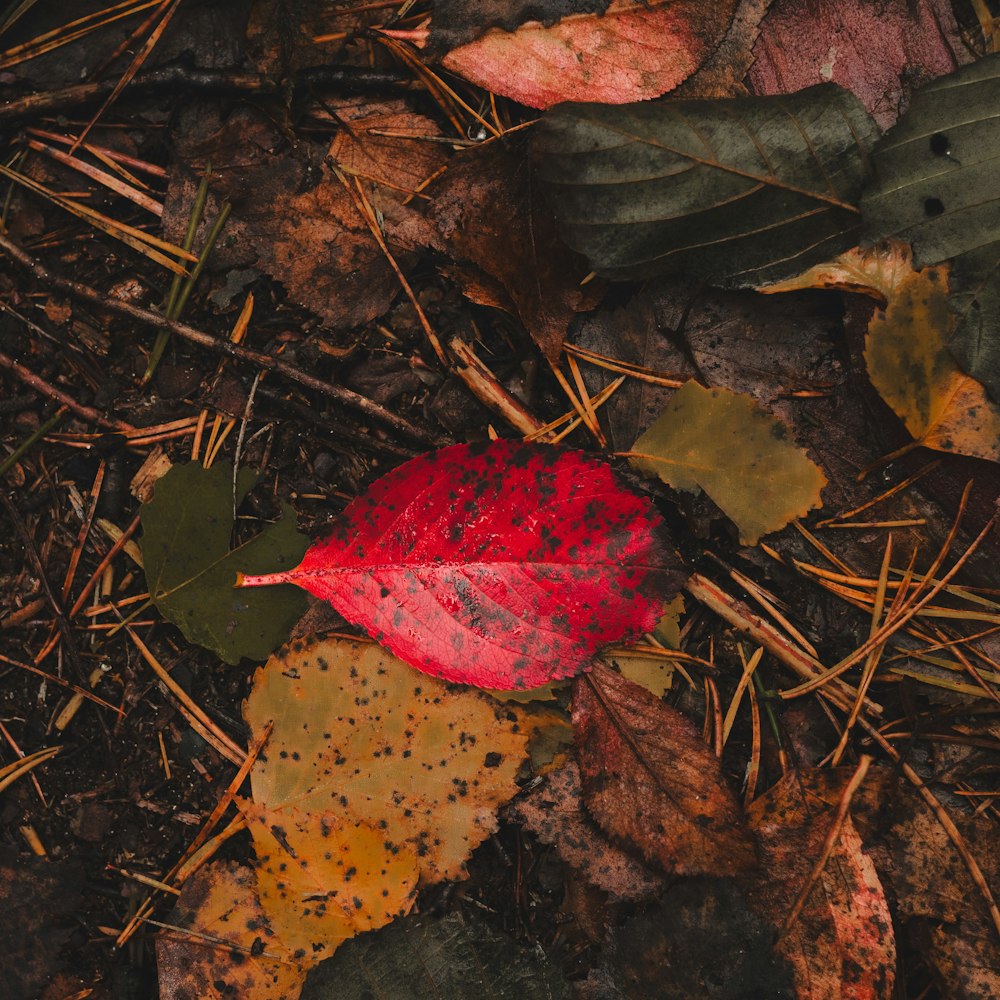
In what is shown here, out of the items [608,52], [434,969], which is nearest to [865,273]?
[608,52]

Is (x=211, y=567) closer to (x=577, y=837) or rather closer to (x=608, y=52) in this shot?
(x=577, y=837)

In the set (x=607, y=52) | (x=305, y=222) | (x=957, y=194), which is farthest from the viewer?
(x=305, y=222)

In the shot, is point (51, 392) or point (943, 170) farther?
point (51, 392)

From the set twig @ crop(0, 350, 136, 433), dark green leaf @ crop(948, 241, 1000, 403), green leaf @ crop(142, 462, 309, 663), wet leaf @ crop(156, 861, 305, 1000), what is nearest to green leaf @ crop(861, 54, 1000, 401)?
dark green leaf @ crop(948, 241, 1000, 403)

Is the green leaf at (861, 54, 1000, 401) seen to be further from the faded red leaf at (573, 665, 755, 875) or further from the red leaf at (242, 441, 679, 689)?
the faded red leaf at (573, 665, 755, 875)

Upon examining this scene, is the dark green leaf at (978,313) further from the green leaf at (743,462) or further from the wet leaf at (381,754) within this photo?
the wet leaf at (381,754)

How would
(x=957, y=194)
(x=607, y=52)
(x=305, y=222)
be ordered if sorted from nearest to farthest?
(x=957, y=194)
(x=607, y=52)
(x=305, y=222)

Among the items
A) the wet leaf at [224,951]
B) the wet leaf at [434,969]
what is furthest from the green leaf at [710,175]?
the wet leaf at [224,951]
